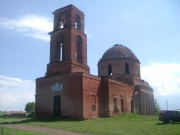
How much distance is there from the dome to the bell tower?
383 inches

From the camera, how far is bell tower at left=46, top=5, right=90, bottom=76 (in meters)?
28.4

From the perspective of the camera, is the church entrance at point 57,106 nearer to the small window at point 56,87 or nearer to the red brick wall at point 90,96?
the small window at point 56,87

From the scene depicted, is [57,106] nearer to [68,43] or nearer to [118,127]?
[68,43]

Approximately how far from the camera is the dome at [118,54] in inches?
1548

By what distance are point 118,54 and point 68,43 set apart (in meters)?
12.9

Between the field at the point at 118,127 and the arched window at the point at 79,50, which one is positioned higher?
the arched window at the point at 79,50

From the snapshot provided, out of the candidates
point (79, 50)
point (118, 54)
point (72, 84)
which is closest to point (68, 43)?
point (79, 50)

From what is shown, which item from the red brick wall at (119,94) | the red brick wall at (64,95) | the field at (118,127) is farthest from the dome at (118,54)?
the field at (118,127)

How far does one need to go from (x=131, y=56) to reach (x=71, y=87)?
16.0m

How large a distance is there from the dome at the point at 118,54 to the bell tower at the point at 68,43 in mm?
9730

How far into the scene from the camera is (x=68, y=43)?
2862 centimetres

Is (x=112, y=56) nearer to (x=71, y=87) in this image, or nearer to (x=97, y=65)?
(x=97, y=65)

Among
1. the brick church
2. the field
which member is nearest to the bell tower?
the brick church

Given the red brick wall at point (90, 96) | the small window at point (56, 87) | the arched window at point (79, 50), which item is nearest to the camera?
the red brick wall at point (90, 96)
